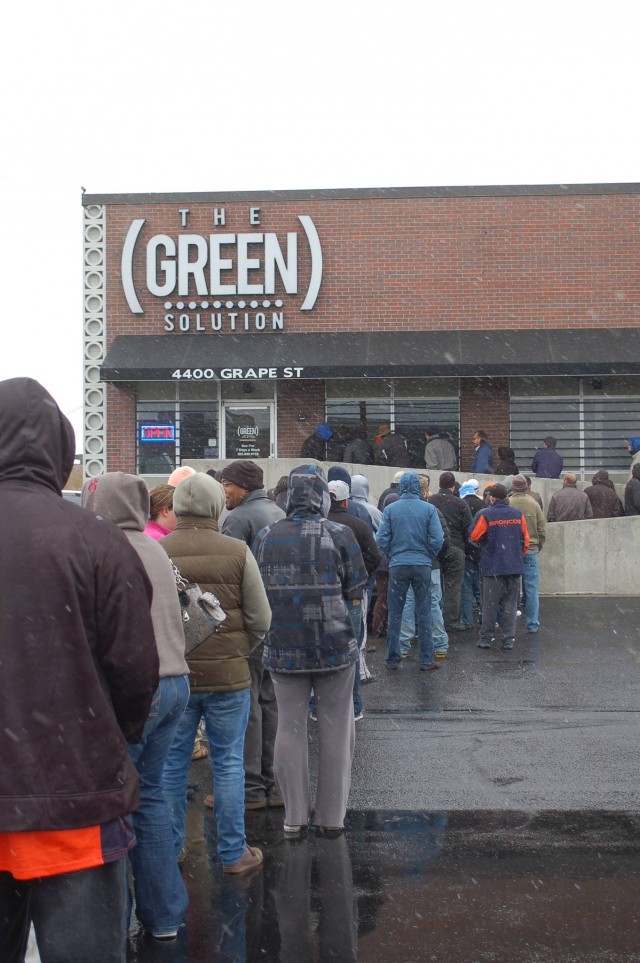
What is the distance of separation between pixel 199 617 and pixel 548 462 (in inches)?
572

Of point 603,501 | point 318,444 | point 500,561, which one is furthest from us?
point 318,444

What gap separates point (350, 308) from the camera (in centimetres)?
2030

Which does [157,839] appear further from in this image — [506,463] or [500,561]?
[506,463]

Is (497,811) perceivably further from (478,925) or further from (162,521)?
(162,521)

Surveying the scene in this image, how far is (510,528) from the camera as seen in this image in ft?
35.7

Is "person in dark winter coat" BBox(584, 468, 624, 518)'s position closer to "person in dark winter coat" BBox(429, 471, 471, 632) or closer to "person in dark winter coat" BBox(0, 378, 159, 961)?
"person in dark winter coat" BBox(429, 471, 471, 632)

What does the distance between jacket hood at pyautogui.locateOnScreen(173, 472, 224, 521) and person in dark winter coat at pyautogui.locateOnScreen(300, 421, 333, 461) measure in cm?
1331

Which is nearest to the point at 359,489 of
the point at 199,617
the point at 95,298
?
the point at 199,617

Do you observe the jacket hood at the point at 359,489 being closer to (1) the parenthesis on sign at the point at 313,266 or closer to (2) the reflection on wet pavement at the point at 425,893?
(2) the reflection on wet pavement at the point at 425,893

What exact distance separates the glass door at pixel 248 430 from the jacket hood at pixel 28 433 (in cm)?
1793

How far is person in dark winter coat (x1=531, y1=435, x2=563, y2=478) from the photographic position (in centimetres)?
1828

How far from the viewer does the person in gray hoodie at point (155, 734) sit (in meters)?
4.08

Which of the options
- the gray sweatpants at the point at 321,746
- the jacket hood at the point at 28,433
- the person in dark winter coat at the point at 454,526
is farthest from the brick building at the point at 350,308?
the jacket hood at the point at 28,433

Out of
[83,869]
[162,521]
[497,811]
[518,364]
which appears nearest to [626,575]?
[518,364]
